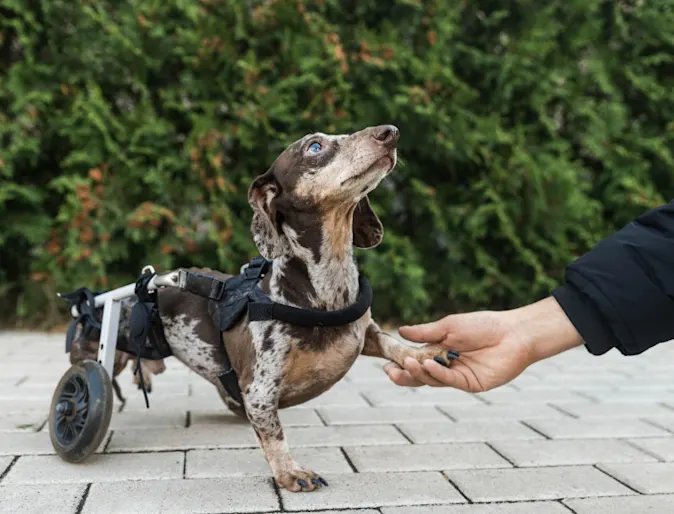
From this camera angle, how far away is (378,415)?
143 inches

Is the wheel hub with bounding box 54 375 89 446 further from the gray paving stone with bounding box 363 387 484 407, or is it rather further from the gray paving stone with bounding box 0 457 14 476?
the gray paving stone with bounding box 363 387 484 407

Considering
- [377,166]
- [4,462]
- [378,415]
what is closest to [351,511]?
[377,166]

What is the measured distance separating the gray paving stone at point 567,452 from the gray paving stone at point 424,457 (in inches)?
3.4

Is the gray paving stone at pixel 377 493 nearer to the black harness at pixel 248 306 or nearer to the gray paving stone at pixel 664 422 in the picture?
the black harness at pixel 248 306

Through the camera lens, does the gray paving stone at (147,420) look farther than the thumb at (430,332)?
Yes

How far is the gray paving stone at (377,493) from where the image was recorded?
7.98 feet

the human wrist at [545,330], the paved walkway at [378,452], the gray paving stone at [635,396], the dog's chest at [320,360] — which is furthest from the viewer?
the gray paving stone at [635,396]

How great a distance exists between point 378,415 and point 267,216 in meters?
1.51

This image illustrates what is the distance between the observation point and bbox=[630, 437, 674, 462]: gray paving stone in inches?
118

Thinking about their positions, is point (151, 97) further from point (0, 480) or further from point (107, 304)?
point (0, 480)

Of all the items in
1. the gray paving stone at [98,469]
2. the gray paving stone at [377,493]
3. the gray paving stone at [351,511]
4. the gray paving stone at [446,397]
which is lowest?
the gray paving stone at [446,397]

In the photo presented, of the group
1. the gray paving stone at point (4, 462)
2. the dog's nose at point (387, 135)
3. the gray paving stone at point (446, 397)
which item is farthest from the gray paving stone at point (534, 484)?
the gray paving stone at point (4, 462)

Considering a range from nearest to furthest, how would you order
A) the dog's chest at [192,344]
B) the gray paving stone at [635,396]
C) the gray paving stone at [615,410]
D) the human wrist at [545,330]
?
the human wrist at [545,330] < the dog's chest at [192,344] < the gray paving stone at [615,410] < the gray paving stone at [635,396]

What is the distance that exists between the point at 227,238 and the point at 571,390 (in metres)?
2.98
